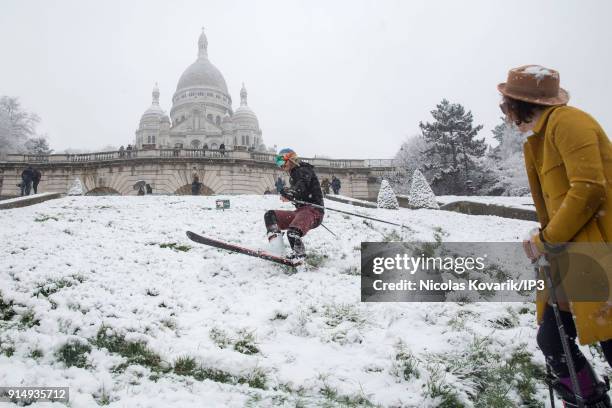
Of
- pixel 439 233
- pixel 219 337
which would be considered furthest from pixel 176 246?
pixel 439 233

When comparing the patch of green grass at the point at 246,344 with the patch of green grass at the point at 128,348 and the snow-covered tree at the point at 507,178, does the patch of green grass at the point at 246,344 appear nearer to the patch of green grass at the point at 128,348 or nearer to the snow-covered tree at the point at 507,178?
the patch of green grass at the point at 128,348

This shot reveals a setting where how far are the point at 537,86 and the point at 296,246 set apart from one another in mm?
4753

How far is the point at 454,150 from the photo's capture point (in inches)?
1417

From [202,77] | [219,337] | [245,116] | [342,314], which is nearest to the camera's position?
[219,337]

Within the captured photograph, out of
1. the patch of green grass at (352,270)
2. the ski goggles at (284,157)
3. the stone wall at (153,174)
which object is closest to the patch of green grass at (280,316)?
the patch of green grass at (352,270)

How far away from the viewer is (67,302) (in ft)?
15.0

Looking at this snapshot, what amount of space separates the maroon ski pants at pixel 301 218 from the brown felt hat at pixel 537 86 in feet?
14.8

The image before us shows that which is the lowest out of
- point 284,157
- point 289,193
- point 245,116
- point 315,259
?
point 315,259

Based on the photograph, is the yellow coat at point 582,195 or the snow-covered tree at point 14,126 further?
the snow-covered tree at point 14,126

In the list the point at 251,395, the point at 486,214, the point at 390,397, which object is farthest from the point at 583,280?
the point at 486,214

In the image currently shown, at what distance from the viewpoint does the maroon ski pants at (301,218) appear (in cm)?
680

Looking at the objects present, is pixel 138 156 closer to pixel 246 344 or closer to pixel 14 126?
pixel 246 344

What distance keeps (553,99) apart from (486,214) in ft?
46.5

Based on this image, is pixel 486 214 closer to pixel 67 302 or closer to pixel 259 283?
pixel 259 283
